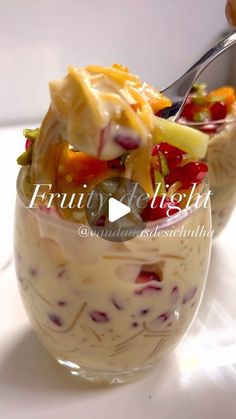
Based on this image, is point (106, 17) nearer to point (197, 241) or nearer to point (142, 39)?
point (142, 39)

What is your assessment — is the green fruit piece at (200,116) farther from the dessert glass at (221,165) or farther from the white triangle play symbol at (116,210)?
the white triangle play symbol at (116,210)

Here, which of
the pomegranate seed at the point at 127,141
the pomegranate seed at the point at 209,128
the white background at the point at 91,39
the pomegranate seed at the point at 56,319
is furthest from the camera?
the white background at the point at 91,39

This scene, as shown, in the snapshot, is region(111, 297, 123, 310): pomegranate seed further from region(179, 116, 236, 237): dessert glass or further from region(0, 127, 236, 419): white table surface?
region(179, 116, 236, 237): dessert glass

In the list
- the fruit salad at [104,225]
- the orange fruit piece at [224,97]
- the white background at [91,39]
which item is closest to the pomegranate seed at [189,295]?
the fruit salad at [104,225]

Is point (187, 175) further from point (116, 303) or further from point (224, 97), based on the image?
point (224, 97)

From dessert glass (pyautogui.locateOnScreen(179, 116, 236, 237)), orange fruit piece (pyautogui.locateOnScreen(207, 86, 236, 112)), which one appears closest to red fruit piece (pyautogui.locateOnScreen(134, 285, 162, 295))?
dessert glass (pyautogui.locateOnScreen(179, 116, 236, 237))

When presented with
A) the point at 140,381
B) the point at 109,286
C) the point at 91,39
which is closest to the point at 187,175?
the point at 109,286
